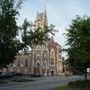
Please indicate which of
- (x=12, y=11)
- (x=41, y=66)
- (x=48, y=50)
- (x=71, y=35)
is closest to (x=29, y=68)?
(x=41, y=66)

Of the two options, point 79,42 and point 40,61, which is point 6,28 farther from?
point 40,61

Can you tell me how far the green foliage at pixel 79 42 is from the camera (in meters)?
33.6

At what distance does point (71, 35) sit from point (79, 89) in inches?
314

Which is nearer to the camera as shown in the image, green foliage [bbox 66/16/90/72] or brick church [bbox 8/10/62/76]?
green foliage [bbox 66/16/90/72]

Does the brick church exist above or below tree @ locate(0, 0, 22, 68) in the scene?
above

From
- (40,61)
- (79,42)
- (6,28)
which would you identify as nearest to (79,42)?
(79,42)

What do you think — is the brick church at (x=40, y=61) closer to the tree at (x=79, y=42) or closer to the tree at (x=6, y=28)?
the tree at (x=79, y=42)

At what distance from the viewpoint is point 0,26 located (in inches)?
360

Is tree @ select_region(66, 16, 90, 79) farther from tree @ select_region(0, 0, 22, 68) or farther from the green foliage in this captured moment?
tree @ select_region(0, 0, 22, 68)

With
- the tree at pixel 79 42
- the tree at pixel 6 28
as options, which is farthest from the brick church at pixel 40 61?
the tree at pixel 6 28

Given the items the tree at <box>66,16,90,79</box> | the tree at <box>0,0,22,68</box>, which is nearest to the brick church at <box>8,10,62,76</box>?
the tree at <box>66,16,90,79</box>

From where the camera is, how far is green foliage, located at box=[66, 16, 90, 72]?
33628 millimetres

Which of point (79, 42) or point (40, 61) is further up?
point (40, 61)

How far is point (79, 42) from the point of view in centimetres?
3716
